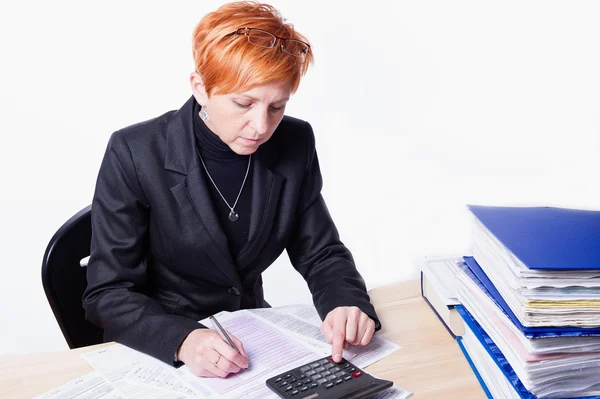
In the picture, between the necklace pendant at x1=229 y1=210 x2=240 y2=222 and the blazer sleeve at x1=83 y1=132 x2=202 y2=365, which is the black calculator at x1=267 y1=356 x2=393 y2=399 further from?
the necklace pendant at x1=229 y1=210 x2=240 y2=222

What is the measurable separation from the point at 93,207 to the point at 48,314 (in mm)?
1441

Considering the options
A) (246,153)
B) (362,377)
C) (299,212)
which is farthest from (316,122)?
(362,377)

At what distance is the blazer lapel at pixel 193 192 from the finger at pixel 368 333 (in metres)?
0.39

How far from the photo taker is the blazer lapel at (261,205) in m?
1.58

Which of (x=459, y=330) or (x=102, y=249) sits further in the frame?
(x=102, y=249)

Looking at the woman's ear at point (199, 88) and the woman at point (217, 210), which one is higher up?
the woman's ear at point (199, 88)

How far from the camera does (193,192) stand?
59.6 inches

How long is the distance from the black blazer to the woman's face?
0.12 meters

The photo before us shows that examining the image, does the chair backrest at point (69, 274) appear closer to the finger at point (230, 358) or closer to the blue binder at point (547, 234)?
the finger at point (230, 358)

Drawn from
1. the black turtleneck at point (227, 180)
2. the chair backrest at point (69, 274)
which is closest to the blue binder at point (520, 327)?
the black turtleneck at point (227, 180)

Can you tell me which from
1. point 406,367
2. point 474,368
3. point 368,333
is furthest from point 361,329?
point 474,368

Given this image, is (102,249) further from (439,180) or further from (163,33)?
(439,180)

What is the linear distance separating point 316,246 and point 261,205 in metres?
0.18

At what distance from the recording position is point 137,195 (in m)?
1.51
